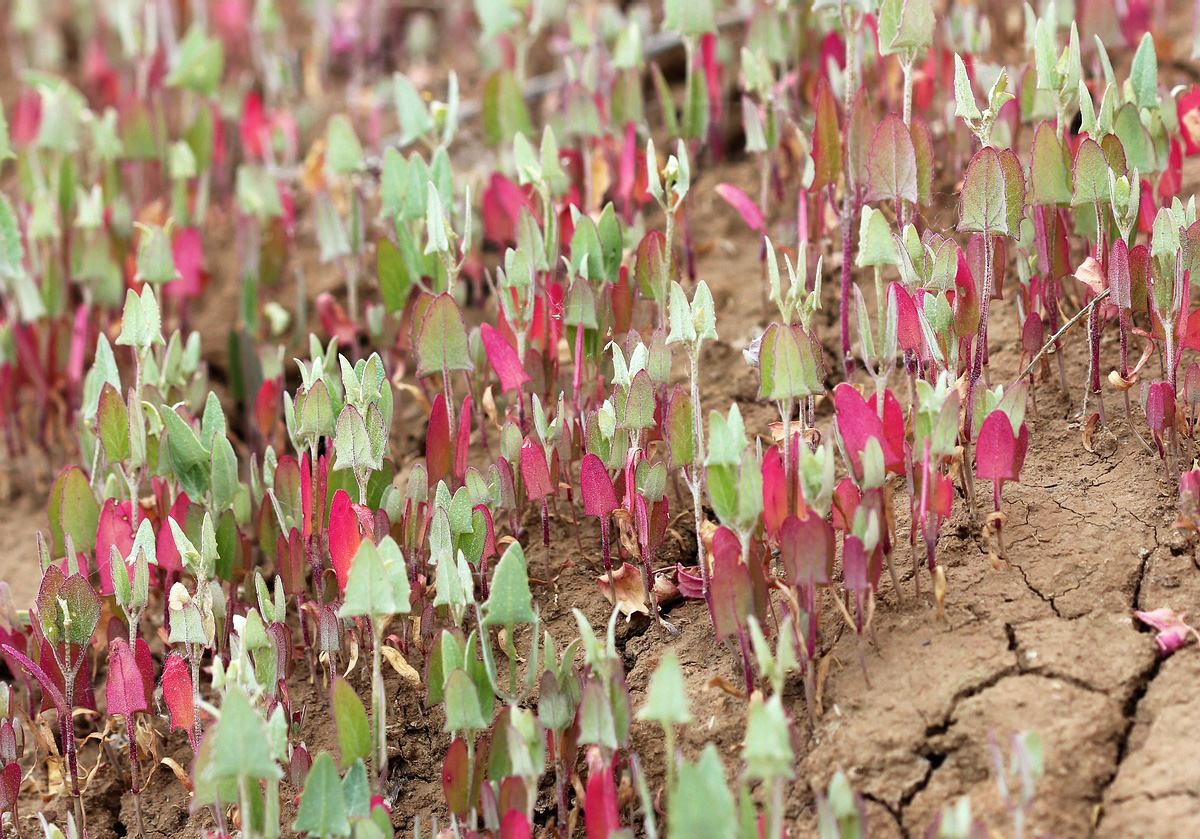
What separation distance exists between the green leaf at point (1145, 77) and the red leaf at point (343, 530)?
5.34ft

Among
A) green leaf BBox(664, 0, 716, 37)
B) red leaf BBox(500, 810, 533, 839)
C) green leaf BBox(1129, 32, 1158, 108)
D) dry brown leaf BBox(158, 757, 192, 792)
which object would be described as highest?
green leaf BBox(664, 0, 716, 37)

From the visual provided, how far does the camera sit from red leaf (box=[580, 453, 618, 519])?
200 cm

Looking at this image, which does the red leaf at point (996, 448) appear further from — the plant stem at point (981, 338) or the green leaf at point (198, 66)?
the green leaf at point (198, 66)

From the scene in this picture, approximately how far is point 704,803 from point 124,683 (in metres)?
1.04

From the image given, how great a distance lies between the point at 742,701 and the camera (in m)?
1.89

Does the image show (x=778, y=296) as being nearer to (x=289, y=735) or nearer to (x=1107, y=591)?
(x=1107, y=591)

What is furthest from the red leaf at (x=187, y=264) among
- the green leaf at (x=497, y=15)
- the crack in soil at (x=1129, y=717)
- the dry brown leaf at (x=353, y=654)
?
the crack in soil at (x=1129, y=717)

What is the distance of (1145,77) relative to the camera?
2.29 metres

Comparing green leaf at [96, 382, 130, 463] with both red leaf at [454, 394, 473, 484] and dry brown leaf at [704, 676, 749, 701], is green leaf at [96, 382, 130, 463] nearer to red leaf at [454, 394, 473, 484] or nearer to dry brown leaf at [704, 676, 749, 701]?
red leaf at [454, 394, 473, 484]

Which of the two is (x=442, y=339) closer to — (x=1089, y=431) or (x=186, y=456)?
(x=186, y=456)

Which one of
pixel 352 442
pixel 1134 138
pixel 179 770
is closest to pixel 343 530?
pixel 352 442

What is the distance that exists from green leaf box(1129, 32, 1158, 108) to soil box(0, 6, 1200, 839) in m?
0.47

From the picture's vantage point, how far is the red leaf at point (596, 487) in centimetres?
200

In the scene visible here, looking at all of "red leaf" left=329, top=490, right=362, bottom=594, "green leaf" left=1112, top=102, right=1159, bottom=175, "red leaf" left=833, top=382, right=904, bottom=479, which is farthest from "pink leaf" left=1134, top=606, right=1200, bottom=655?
"red leaf" left=329, top=490, right=362, bottom=594
